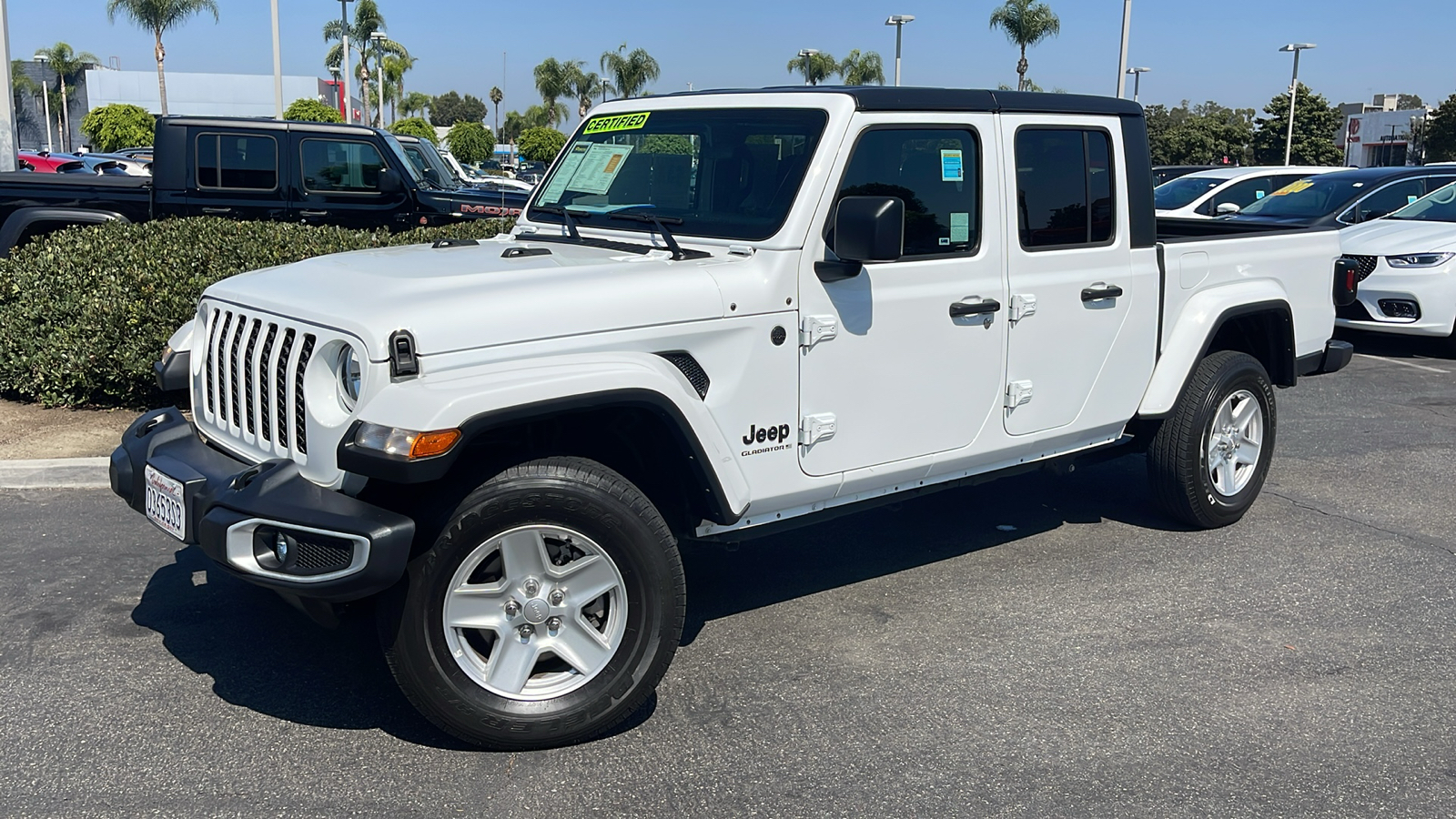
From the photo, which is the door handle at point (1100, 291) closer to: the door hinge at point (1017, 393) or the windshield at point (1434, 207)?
the door hinge at point (1017, 393)

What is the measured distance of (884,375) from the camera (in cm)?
432

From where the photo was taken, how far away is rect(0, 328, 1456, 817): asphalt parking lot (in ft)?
11.2

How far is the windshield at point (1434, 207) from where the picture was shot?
11.7 meters

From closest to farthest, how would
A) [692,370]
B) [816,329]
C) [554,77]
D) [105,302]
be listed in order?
[692,370] → [816,329] → [105,302] → [554,77]

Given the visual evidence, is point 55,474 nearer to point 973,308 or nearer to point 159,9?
point 973,308

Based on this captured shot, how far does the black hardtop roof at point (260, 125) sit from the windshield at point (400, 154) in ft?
0.57

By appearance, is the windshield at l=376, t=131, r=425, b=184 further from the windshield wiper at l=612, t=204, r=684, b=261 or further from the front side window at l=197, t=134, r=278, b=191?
the windshield wiper at l=612, t=204, r=684, b=261

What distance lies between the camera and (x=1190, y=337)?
5.48 metres

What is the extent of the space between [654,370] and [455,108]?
160 metres

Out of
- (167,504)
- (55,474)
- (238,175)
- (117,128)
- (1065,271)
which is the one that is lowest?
(55,474)

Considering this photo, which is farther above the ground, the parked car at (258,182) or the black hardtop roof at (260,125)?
the black hardtop roof at (260,125)

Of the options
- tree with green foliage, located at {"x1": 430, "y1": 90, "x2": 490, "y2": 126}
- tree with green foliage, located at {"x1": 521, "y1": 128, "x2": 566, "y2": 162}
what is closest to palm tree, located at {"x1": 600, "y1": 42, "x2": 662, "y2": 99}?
tree with green foliage, located at {"x1": 521, "y1": 128, "x2": 566, "y2": 162}

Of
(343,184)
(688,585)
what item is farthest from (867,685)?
(343,184)

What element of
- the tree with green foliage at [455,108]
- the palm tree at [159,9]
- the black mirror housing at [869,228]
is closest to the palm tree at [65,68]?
the palm tree at [159,9]
